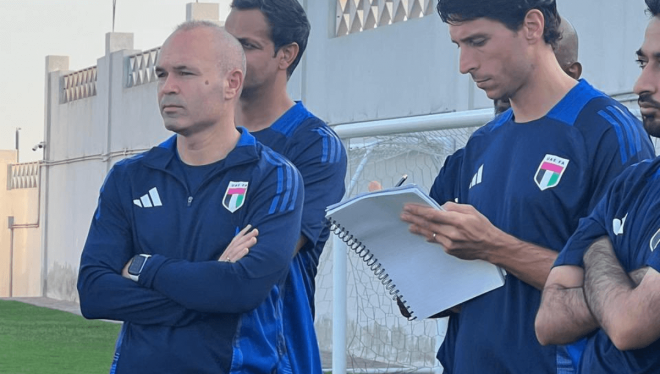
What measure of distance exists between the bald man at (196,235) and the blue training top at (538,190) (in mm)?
600

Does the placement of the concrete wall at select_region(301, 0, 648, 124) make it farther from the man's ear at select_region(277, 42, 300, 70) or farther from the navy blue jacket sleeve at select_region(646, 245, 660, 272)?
the navy blue jacket sleeve at select_region(646, 245, 660, 272)

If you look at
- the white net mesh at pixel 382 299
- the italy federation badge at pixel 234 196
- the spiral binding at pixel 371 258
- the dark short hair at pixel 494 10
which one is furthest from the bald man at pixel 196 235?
the white net mesh at pixel 382 299

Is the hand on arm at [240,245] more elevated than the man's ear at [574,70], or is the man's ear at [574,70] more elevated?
the man's ear at [574,70]

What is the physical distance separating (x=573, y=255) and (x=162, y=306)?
115 cm

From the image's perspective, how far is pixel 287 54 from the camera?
12.4 ft

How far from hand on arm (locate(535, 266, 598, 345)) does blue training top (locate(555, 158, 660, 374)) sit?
0.03m

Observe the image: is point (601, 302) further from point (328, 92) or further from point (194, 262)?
point (328, 92)

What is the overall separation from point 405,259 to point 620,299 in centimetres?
75

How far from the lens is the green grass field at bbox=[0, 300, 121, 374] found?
1154cm

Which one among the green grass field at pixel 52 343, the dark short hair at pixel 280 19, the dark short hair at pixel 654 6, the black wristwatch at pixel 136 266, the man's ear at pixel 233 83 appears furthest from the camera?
the green grass field at pixel 52 343

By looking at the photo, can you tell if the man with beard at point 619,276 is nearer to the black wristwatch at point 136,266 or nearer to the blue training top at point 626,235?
the blue training top at point 626,235

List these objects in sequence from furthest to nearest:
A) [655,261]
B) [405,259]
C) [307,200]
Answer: [307,200] < [405,259] < [655,261]

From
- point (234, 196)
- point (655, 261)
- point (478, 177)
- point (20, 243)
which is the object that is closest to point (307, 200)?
point (234, 196)

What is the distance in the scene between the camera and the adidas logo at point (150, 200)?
3.28 meters
